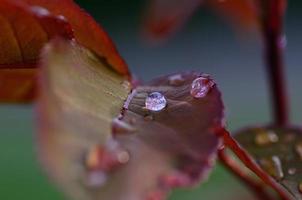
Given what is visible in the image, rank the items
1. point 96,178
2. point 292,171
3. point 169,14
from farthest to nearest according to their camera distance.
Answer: point 169,14, point 292,171, point 96,178

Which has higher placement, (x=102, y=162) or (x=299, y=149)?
(x=102, y=162)

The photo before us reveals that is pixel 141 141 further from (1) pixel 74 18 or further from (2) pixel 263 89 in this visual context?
(2) pixel 263 89

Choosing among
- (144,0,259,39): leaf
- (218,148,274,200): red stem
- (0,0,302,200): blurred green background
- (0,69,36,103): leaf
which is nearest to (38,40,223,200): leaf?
(0,69,36,103): leaf

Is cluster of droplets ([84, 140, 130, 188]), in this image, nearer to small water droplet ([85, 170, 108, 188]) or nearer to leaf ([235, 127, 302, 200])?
small water droplet ([85, 170, 108, 188])

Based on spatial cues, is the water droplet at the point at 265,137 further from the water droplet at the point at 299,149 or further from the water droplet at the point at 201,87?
the water droplet at the point at 201,87

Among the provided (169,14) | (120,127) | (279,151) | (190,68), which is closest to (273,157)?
(279,151)

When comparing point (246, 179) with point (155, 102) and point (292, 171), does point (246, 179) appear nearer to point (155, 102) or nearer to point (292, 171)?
point (292, 171)

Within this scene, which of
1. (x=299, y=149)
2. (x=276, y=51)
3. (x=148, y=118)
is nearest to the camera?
(x=148, y=118)
